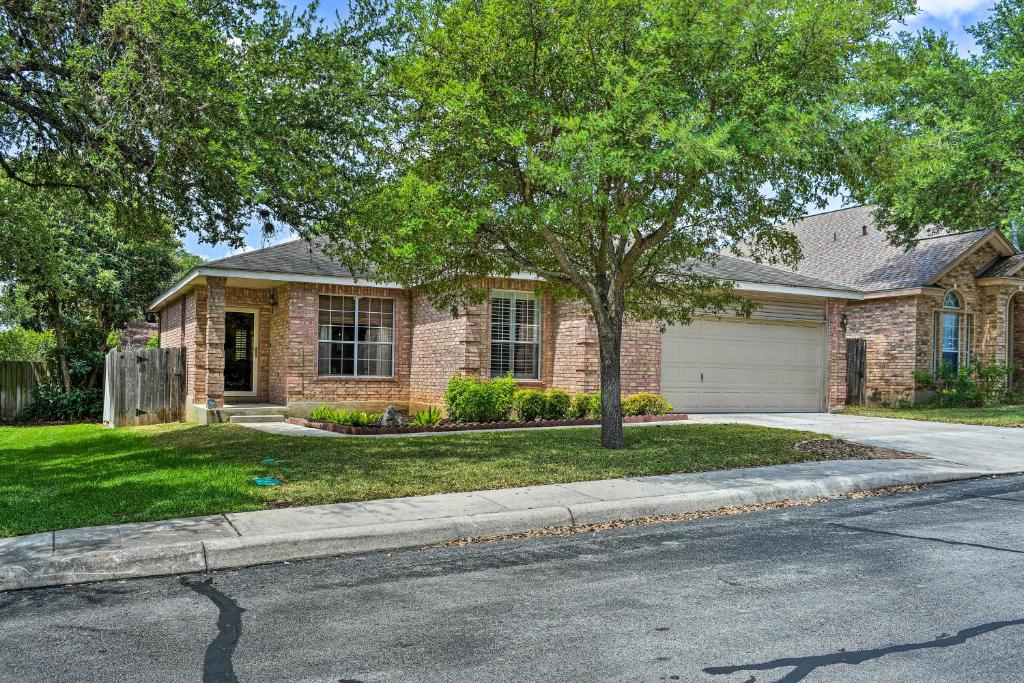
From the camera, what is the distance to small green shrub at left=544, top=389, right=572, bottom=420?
16.6 m

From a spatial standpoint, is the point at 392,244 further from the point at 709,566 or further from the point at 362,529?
the point at 709,566

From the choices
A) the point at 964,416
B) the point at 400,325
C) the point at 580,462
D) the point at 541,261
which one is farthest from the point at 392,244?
the point at 964,416

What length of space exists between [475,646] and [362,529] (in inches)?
108

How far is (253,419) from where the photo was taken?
17.0m

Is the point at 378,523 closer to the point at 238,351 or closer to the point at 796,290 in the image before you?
the point at 238,351

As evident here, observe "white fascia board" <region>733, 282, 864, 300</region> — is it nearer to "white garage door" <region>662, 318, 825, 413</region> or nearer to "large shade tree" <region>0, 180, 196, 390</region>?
"white garage door" <region>662, 318, 825, 413</region>

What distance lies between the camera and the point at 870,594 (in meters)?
5.29

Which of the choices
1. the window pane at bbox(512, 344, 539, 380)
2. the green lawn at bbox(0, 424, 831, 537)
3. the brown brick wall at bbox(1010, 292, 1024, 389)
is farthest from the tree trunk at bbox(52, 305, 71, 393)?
the brown brick wall at bbox(1010, 292, 1024, 389)

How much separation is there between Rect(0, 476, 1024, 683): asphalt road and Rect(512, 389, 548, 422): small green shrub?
364 inches

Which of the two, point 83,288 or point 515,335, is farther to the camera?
point 83,288

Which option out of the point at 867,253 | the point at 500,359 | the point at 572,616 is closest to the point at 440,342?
the point at 500,359

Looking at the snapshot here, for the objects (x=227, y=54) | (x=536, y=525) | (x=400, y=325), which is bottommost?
(x=536, y=525)

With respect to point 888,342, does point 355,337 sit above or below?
below

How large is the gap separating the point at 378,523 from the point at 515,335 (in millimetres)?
11511
